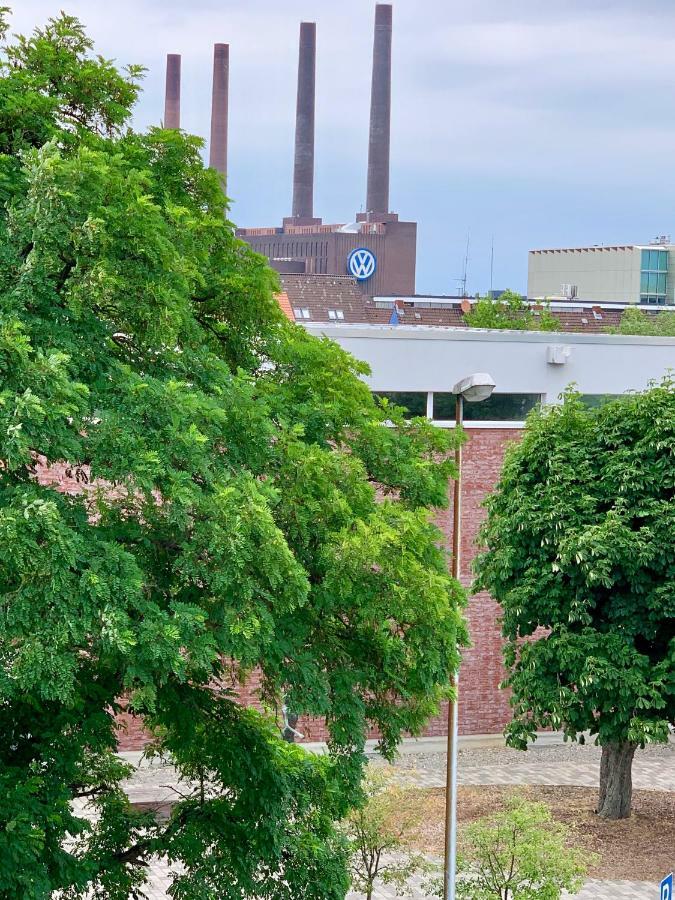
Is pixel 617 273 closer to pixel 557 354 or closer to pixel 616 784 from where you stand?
pixel 557 354

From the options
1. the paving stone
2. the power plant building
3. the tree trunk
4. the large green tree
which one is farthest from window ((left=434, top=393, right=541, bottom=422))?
the power plant building

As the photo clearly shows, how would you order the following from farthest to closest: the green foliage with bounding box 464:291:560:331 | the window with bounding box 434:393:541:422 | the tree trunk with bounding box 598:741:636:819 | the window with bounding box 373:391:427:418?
the green foliage with bounding box 464:291:560:331, the window with bounding box 434:393:541:422, the window with bounding box 373:391:427:418, the tree trunk with bounding box 598:741:636:819

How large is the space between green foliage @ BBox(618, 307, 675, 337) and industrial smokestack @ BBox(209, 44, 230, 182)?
29.0 m

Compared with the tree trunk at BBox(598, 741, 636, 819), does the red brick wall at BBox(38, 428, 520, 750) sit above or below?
above

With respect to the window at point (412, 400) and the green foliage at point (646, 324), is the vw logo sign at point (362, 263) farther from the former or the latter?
the window at point (412, 400)

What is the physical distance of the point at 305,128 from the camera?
336 feet

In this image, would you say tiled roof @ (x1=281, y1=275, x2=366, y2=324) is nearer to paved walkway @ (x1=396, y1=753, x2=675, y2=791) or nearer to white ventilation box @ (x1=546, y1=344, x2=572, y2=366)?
white ventilation box @ (x1=546, y1=344, x2=572, y2=366)

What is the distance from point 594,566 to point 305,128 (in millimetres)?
87794

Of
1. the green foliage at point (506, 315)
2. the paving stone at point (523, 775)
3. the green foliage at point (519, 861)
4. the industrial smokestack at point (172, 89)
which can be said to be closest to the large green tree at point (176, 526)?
the green foliage at point (519, 861)

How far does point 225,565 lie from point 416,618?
2.14 meters

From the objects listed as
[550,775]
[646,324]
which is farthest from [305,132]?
[550,775]

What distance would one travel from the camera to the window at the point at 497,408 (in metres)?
25.2

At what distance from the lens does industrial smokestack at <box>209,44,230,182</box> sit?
289 ft

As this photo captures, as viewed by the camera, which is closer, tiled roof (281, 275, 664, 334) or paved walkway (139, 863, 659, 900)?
paved walkway (139, 863, 659, 900)
